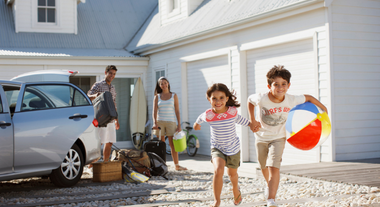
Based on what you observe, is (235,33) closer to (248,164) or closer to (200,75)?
(200,75)

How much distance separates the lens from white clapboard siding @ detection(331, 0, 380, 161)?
791 cm

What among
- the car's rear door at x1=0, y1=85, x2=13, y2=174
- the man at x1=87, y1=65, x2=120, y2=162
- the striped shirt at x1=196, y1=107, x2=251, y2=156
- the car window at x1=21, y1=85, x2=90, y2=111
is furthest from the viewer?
the man at x1=87, y1=65, x2=120, y2=162

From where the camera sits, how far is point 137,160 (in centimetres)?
754

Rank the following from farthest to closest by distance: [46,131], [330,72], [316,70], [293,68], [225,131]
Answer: [293,68]
[316,70]
[330,72]
[46,131]
[225,131]

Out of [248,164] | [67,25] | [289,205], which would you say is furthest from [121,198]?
[67,25]

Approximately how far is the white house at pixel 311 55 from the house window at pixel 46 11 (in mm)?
5563

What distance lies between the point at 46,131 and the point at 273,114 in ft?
10.6

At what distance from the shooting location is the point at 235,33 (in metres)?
10.2

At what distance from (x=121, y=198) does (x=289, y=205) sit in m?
2.15

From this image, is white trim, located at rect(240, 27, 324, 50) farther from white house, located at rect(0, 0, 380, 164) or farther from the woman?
the woman

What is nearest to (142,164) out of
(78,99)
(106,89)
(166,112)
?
(166,112)

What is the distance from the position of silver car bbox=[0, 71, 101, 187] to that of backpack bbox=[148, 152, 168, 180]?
3.54 ft

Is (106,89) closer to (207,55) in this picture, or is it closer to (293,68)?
(293,68)

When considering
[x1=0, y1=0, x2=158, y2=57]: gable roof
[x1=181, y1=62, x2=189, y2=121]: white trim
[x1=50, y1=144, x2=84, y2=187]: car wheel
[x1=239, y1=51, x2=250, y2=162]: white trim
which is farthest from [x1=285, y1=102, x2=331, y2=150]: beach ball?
[x1=0, y1=0, x2=158, y2=57]: gable roof
